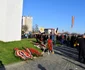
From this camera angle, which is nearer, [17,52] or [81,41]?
[81,41]

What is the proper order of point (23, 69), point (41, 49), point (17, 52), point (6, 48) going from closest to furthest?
point (23, 69) → point (17, 52) → point (6, 48) → point (41, 49)

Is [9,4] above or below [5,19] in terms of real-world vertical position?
above

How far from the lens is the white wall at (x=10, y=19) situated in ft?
56.4

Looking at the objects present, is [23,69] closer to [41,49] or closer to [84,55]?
[84,55]

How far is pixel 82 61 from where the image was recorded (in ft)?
43.8

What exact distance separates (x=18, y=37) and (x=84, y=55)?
8.40 metres

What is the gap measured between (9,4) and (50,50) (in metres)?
5.46

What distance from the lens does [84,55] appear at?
12578mm

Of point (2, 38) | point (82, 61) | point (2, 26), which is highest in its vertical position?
point (2, 26)

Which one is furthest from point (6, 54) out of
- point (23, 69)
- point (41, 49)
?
point (41, 49)

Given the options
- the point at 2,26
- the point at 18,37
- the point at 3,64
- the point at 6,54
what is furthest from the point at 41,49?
the point at 3,64

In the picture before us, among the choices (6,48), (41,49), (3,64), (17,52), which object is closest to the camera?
(3,64)

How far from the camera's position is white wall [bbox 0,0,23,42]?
56.4 ft

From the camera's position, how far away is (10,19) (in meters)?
17.8
